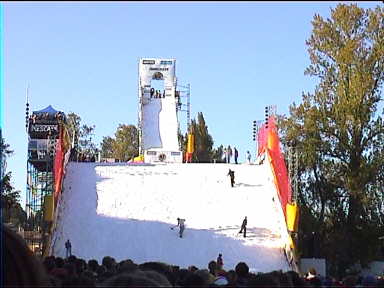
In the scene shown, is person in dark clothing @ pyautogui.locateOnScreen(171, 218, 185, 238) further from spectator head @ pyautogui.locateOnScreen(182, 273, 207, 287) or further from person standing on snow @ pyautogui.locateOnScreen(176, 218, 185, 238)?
spectator head @ pyautogui.locateOnScreen(182, 273, 207, 287)

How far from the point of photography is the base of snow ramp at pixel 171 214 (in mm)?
25438

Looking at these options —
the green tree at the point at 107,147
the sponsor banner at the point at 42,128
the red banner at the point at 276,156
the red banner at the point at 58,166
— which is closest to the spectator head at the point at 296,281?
the red banner at the point at 276,156

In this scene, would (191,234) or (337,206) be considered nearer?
(191,234)

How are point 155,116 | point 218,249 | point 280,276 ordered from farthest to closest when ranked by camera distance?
point 155,116, point 218,249, point 280,276

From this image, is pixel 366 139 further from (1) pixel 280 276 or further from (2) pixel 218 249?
(1) pixel 280 276

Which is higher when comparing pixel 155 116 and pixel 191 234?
pixel 155 116

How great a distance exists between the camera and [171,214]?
28312mm

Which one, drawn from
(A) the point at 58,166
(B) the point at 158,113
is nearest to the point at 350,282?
(A) the point at 58,166

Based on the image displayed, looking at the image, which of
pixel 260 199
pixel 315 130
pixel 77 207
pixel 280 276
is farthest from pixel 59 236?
pixel 280 276

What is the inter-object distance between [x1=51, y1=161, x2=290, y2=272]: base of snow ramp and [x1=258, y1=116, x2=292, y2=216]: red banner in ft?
1.52

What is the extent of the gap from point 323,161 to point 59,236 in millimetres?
15414

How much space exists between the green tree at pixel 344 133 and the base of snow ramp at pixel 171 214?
5318 mm

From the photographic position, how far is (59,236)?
26438 mm

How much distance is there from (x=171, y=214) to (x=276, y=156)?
5470 mm
